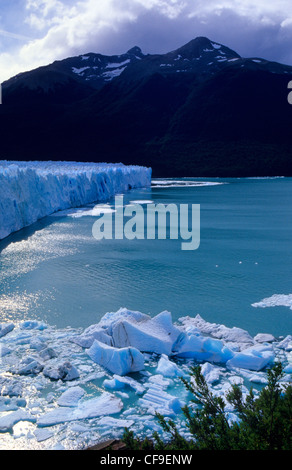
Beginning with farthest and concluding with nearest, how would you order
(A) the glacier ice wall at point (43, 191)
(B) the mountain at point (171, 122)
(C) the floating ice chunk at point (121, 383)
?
(B) the mountain at point (171, 122)
(A) the glacier ice wall at point (43, 191)
(C) the floating ice chunk at point (121, 383)

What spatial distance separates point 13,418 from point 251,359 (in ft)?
6.67

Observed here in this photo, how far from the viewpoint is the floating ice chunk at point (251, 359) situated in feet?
12.0

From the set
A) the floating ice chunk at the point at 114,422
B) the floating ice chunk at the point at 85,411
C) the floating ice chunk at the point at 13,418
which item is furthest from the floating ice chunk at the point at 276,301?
the floating ice chunk at the point at 13,418

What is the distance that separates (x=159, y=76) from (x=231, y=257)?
76470mm

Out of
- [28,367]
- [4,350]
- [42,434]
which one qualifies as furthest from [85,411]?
[4,350]

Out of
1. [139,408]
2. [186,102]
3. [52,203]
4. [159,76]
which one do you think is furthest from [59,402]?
[159,76]

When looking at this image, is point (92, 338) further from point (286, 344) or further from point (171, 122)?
point (171, 122)

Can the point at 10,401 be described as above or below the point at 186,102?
below

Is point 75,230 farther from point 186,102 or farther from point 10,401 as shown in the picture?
point 186,102

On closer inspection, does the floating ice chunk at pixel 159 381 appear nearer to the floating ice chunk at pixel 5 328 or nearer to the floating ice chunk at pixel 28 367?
the floating ice chunk at pixel 28 367

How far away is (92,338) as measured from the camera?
4.08 m

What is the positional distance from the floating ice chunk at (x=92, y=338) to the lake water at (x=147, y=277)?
51cm

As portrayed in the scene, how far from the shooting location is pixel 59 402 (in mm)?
3113

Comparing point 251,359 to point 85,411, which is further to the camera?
point 251,359
